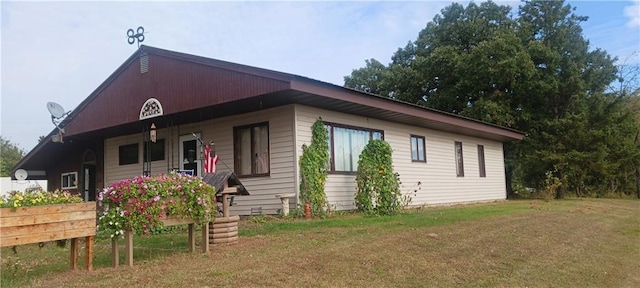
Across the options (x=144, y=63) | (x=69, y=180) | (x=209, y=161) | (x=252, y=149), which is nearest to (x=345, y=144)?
(x=252, y=149)

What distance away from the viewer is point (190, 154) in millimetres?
12617

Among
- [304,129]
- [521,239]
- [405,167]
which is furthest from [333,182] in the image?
[521,239]

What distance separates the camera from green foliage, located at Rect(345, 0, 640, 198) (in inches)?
831

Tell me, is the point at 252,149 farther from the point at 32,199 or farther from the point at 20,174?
the point at 20,174

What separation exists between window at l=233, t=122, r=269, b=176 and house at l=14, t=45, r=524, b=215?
0.08 ft

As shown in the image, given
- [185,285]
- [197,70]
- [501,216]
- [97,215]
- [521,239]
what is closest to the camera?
[185,285]

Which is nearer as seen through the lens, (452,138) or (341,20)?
(341,20)

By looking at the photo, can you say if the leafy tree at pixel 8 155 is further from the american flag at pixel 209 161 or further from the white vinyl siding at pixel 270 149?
the american flag at pixel 209 161

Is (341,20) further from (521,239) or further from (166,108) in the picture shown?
(521,239)

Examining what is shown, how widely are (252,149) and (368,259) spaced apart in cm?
646

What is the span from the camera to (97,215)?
517cm

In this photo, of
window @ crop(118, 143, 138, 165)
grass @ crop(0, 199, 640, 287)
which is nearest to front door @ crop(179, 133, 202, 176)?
window @ crop(118, 143, 138, 165)

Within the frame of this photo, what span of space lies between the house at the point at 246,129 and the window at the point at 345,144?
0.03 metres

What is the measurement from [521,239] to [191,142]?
28.1 ft
